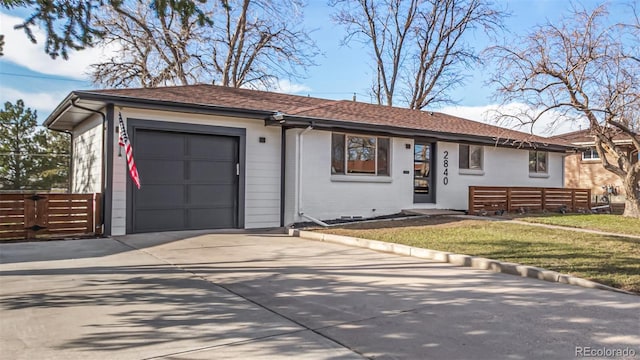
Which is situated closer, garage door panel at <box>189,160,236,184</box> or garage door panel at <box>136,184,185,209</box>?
garage door panel at <box>136,184,185,209</box>

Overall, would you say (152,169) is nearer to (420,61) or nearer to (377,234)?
(377,234)

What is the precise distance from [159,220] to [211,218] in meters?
1.32

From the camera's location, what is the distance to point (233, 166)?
12273 millimetres

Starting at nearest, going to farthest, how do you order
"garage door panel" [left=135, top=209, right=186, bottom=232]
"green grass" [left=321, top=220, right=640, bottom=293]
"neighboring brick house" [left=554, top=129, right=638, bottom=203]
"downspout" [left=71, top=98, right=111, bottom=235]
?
"green grass" [left=321, top=220, right=640, bottom=293] < "downspout" [left=71, top=98, right=111, bottom=235] < "garage door panel" [left=135, top=209, right=186, bottom=232] < "neighboring brick house" [left=554, top=129, right=638, bottom=203]

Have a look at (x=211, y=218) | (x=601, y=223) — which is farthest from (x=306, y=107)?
(x=601, y=223)

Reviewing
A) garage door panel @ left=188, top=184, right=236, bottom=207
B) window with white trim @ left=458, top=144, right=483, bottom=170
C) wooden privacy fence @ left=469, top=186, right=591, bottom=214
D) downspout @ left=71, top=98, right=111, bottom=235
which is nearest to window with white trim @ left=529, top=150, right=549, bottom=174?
wooden privacy fence @ left=469, top=186, right=591, bottom=214

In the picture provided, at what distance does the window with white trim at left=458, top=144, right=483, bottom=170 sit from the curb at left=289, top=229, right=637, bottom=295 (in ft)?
24.9

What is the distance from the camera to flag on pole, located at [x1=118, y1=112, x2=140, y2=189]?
33.2 ft

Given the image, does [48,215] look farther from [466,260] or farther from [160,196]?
[466,260]

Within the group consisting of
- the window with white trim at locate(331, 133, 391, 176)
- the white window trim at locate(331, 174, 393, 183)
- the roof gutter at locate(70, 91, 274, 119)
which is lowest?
the white window trim at locate(331, 174, 393, 183)

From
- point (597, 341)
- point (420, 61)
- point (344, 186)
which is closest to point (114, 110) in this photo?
point (344, 186)

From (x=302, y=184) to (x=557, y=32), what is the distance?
26.3 feet

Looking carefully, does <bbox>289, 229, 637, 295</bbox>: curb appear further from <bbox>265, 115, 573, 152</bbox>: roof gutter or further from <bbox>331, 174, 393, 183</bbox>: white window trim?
<bbox>265, 115, 573, 152</bbox>: roof gutter

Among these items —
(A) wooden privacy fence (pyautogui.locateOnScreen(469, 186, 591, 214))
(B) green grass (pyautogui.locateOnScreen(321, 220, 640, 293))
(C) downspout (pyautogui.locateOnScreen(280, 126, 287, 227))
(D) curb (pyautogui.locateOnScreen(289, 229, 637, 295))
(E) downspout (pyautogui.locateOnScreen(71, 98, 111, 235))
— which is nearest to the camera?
(D) curb (pyautogui.locateOnScreen(289, 229, 637, 295))
